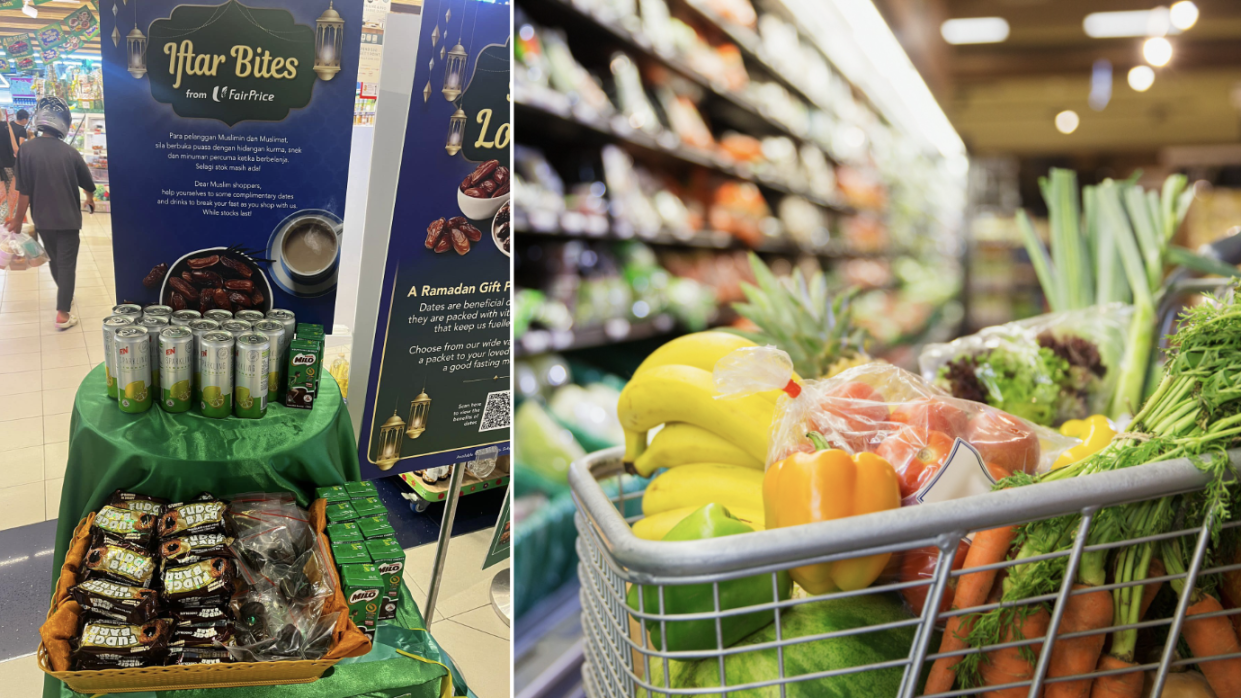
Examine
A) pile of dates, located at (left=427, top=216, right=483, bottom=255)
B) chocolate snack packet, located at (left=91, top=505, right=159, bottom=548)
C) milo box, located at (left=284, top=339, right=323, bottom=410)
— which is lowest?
chocolate snack packet, located at (left=91, top=505, right=159, bottom=548)

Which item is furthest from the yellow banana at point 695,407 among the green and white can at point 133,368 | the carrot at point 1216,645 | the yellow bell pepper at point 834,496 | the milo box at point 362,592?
the green and white can at point 133,368

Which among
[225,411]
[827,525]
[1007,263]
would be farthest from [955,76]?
[827,525]

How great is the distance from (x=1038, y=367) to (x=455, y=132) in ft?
4.85

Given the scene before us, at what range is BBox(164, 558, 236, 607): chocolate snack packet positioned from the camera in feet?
4.88

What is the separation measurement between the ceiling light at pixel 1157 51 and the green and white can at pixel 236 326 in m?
8.26

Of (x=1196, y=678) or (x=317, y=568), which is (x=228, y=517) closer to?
(x=317, y=568)

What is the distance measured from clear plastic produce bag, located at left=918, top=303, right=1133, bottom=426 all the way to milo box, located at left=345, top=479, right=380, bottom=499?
49.6 inches

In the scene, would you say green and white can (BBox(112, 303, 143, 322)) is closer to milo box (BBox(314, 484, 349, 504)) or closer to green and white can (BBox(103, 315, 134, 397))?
green and white can (BBox(103, 315, 134, 397))

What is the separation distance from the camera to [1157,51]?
288 inches

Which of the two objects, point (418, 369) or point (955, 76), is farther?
point (955, 76)

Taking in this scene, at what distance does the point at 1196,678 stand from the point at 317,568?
4.99 feet

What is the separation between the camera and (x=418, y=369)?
2.29 meters

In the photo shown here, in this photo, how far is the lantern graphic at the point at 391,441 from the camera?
231cm

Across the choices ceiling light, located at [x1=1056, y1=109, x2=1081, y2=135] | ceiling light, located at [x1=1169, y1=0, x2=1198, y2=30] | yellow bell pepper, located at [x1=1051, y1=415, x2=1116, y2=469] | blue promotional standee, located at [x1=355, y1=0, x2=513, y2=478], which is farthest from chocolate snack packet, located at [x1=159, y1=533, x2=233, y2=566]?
ceiling light, located at [x1=1056, y1=109, x2=1081, y2=135]
